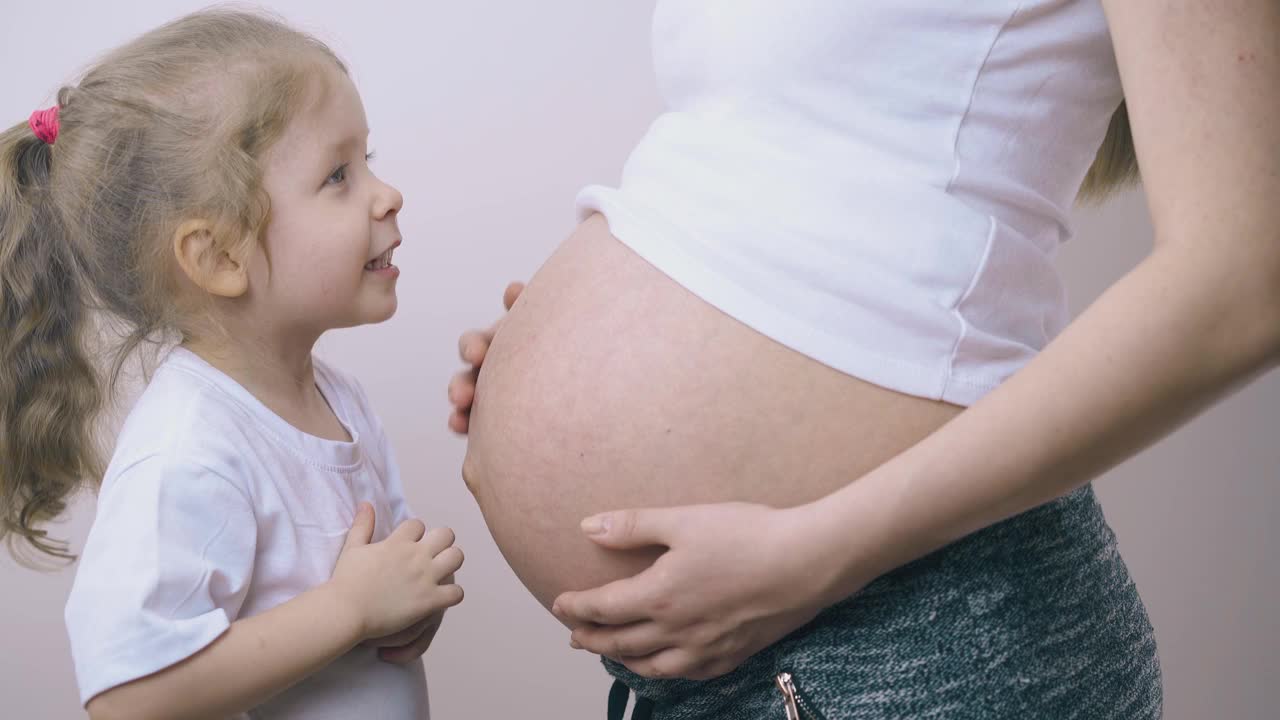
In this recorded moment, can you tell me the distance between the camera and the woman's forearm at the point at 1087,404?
601 millimetres

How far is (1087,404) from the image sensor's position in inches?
24.1

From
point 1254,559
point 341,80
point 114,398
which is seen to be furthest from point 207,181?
point 1254,559

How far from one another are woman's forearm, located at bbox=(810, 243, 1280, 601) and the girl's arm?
1.46 ft

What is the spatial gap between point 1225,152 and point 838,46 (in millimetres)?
260

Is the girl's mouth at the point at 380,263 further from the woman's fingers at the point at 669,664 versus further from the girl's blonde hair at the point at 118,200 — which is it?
the woman's fingers at the point at 669,664

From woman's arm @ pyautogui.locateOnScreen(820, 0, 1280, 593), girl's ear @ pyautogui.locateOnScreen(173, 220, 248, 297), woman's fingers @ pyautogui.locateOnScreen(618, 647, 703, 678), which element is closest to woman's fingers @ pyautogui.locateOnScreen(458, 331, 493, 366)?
girl's ear @ pyautogui.locateOnScreen(173, 220, 248, 297)

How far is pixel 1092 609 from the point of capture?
76 cm

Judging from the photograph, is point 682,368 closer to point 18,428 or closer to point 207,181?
point 207,181

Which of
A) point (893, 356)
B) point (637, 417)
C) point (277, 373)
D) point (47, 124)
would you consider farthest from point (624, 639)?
point (47, 124)

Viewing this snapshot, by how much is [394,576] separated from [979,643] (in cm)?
51

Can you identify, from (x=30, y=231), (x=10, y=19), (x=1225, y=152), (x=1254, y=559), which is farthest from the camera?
(x=1254, y=559)

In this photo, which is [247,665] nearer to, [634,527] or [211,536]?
[211,536]

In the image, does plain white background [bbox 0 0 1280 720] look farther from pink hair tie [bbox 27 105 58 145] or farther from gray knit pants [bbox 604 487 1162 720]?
gray knit pants [bbox 604 487 1162 720]

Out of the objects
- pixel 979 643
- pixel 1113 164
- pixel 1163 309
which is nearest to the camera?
pixel 1163 309
